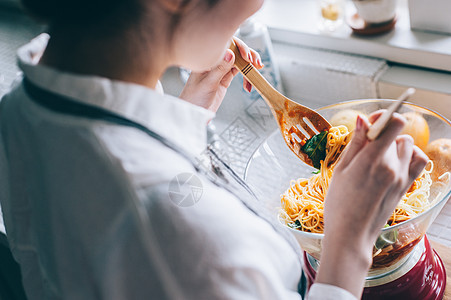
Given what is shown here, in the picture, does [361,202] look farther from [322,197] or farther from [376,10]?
[376,10]

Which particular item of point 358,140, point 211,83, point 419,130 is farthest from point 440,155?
point 211,83

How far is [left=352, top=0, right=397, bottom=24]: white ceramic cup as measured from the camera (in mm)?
1071

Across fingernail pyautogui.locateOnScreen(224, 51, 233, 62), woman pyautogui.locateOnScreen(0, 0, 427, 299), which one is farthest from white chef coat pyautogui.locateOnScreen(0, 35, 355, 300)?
fingernail pyautogui.locateOnScreen(224, 51, 233, 62)

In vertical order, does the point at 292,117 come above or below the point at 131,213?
above

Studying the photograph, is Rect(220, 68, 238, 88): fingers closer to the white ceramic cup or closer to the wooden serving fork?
the wooden serving fork

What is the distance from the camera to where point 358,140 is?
Result: 0.54m

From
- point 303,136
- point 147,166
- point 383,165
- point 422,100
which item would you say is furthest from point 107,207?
point 422,100

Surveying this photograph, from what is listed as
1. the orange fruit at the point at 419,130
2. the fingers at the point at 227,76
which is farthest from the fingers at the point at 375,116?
the fingers at the point at 227,76

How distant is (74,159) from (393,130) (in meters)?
0.33

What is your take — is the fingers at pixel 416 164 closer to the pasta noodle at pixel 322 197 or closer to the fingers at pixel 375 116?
the fingers at pixel 375 116

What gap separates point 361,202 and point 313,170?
1.32ft

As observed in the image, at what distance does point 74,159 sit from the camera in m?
0.47

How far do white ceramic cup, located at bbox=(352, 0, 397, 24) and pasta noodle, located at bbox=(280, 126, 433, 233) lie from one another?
41 centimetres

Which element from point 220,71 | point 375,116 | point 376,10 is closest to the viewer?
point 375,116
